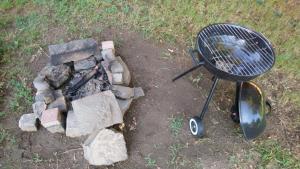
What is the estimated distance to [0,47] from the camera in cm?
369

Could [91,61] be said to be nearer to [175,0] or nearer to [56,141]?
[56,141]

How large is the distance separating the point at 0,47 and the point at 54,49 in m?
0.83

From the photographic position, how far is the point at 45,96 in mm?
3053

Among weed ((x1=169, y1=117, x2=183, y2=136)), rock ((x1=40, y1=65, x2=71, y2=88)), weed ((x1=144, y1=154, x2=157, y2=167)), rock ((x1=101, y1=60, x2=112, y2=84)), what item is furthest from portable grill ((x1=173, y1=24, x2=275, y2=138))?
rock ((x1=40, y1=65, x2=71, y2=88))

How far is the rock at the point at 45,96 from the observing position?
304 centimetres

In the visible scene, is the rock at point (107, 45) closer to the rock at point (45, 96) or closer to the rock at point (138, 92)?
the rock at point (138, 92)

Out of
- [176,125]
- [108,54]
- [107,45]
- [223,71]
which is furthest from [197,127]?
[107,45]

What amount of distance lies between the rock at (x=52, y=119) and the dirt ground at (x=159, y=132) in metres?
0.13

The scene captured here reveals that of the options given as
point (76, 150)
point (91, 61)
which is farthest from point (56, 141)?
point (91, 61)

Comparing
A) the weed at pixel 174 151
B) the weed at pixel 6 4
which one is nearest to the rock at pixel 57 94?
the weed at pixel 174 151

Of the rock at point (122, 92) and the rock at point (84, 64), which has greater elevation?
the rock at point (84, 64)

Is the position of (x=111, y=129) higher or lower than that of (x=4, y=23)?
lower

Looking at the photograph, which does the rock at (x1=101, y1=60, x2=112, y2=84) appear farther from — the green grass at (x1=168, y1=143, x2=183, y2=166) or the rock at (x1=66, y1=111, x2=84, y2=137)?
the green grass at (x1=168, y1=143, x2=183, y2=166)

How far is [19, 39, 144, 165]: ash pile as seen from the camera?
2838 millimetres
